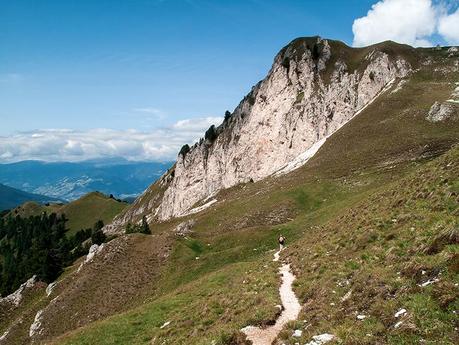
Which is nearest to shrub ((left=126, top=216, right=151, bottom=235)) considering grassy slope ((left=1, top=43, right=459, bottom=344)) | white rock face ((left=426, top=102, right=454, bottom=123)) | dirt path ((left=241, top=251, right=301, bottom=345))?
grassy slope ((left=1, top=43, right=459, bottom=344))

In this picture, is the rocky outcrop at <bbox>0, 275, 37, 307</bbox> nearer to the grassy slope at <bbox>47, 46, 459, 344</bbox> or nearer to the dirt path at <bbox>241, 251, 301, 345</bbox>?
the grassy slope at <bbox>47, 46, 459, 344</bbox>

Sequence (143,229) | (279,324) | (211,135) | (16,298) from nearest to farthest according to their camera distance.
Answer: (279,324) < (16,298) < (143,229) < (211,135)

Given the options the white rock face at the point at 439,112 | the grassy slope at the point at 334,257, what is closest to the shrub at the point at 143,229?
the grassy slope at the point at 334,257

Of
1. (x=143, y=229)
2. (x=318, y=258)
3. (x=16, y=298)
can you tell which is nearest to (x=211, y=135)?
(x=143, y=229)

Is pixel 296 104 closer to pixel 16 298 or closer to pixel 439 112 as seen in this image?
pixel 439 112

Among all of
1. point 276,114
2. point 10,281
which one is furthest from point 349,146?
point 10,281

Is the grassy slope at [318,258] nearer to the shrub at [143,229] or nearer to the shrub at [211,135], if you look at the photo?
the shrub at [143,229]

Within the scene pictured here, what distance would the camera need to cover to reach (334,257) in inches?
1016

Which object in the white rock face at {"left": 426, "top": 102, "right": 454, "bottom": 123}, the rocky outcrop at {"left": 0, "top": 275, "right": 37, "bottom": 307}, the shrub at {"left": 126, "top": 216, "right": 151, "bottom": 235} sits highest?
the white rock face at {"left": 426, "top": 102, "right": 454, "bottom": 123}

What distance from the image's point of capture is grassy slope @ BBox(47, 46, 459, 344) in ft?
47.7

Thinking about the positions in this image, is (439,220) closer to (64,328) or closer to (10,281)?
(64,328)

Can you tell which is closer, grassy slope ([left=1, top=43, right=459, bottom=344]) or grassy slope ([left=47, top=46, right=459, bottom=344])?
grassy slope ([left=47, top=46, right=459, bottom=344])

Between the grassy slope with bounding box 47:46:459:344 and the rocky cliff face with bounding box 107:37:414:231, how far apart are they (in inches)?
1306

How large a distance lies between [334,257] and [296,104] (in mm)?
97947
